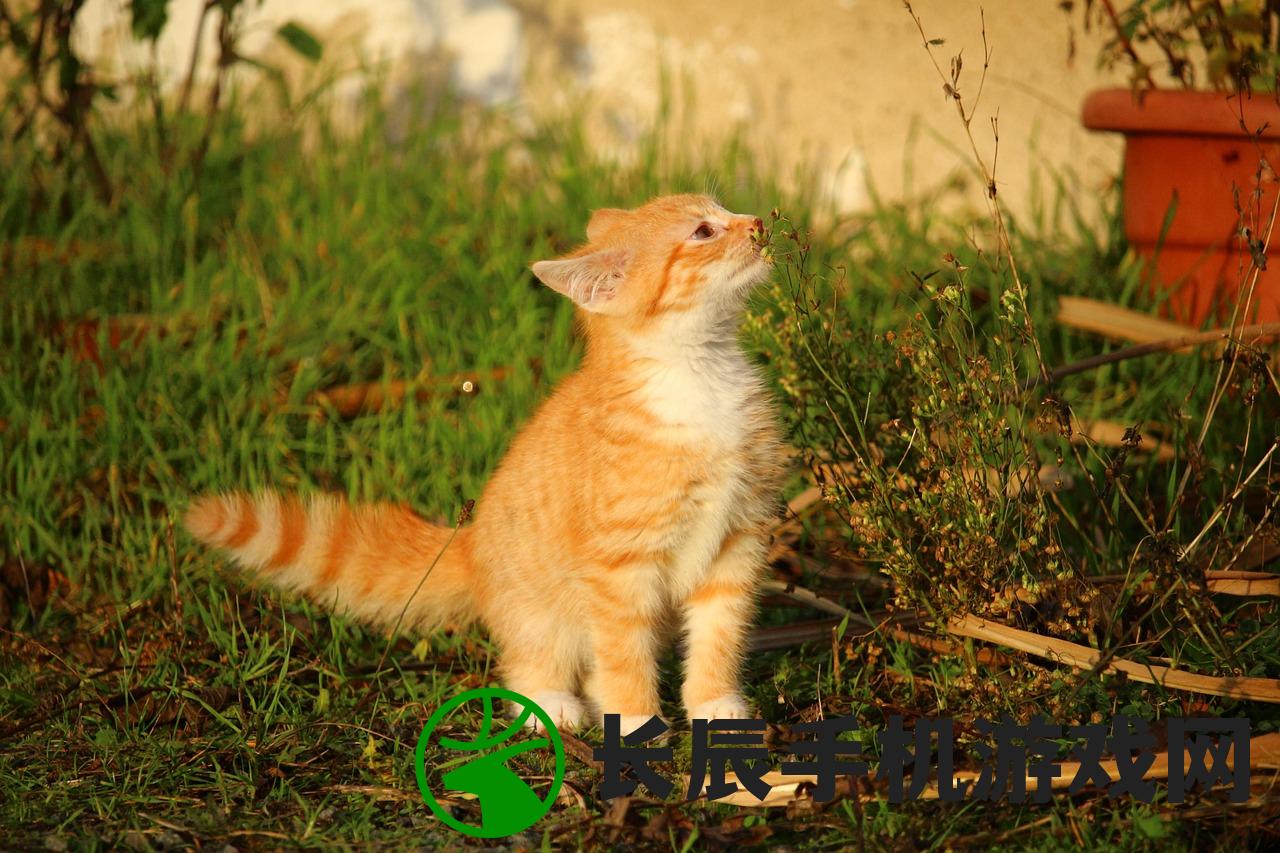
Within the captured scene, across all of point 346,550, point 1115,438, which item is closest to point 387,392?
point 346,550

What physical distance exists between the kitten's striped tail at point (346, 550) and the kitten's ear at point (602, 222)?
74cm

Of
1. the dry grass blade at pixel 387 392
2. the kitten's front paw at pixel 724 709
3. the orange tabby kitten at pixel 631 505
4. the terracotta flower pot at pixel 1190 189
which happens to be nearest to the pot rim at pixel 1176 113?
the terracotta flower pot at pixel 1190 189

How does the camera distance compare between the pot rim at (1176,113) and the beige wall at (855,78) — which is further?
the beige wall at (855,78)

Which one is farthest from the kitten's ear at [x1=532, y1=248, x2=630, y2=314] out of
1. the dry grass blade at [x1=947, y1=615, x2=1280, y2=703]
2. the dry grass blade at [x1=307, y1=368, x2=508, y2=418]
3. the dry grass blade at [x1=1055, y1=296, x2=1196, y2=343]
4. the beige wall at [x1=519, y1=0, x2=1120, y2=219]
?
the beige wall at [x1=519, y1=0, x2=1120, y2=219]

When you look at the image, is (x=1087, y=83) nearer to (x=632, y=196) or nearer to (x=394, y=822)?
(x=632, y=196)

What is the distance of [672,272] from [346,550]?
97cm

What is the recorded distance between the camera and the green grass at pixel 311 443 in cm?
221

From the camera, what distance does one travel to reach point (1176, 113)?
3.47 m

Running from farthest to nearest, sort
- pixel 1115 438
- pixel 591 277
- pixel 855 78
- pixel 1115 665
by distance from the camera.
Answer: pixel 855 78 < pixel 1115 438 < pixel 591 277 < pixel 1115 665

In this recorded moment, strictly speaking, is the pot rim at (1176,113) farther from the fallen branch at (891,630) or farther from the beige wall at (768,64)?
the fallen branch at (891,630)

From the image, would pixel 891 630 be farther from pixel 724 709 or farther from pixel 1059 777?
pixel 1059 777

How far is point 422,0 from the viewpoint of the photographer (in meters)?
5.08

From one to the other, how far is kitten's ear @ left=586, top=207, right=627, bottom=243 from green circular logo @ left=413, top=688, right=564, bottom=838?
102 centimetres

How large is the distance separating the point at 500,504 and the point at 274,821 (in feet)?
2.74
